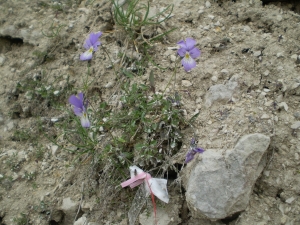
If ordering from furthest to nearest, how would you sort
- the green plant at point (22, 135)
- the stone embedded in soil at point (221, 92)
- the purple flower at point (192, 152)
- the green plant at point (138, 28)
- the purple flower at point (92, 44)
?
the green plant at point (22, 135) < the green plant at point (138, 28) < the purple flower at point (92, 44) < the stone embedded in soil at point (221, 92) < the purple flower at point (192, 152)

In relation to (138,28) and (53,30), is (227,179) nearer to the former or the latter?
(138,28)

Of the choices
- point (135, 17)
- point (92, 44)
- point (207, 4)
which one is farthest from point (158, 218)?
point (207, 4)

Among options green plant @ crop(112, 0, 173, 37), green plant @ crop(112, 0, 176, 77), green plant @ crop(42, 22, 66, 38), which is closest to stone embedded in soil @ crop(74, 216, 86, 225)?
green plant @ crop(112, 0, 176, 77)

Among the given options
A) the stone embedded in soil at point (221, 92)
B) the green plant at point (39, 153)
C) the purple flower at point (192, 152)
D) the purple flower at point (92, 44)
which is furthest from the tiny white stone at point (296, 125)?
the green plant at point (39, 153)

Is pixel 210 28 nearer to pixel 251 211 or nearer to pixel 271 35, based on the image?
pixel 271 35

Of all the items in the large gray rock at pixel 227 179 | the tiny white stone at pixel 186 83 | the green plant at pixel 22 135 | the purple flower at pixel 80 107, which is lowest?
the green plant at pixel 22 135

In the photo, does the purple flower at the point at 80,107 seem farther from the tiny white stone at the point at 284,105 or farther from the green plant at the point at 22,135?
the tiny white stone at the point at 284,105
